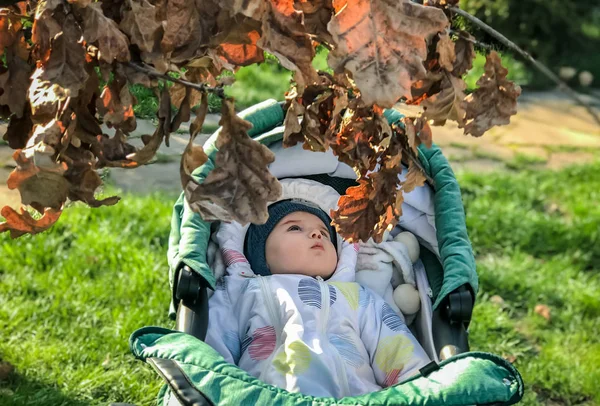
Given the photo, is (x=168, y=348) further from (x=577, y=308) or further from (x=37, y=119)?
(x=577, y=308)

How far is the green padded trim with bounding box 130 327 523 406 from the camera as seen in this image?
1.95m

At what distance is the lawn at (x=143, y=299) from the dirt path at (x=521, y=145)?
245 millimetres

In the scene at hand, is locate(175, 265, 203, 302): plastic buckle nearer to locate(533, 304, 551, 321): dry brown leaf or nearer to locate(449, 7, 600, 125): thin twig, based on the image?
locate(449, 7, 600, 125): thin twig

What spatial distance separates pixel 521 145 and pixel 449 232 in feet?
10.2

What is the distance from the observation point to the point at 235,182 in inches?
58.9

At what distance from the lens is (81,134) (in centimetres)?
153

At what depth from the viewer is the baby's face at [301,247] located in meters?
2.88

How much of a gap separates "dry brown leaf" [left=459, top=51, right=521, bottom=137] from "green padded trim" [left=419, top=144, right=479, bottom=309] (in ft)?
2.61

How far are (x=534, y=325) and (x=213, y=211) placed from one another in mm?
2613

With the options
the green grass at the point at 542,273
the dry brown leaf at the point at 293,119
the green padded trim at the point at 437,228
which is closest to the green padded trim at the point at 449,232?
the green padded trim at the point at 437,228

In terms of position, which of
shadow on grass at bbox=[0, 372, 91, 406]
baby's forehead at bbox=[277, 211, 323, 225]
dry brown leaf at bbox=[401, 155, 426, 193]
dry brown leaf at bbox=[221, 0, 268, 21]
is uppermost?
dry brown leaf at bbox=[221, 0, 268, 21]

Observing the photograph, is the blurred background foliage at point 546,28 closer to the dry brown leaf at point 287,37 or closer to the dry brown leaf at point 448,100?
the dry brown leaf at point 448,100

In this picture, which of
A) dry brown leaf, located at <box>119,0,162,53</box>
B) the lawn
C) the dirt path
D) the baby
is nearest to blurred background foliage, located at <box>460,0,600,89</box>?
the dirt path

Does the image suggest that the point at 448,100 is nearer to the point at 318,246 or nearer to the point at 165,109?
the point at 165,109
